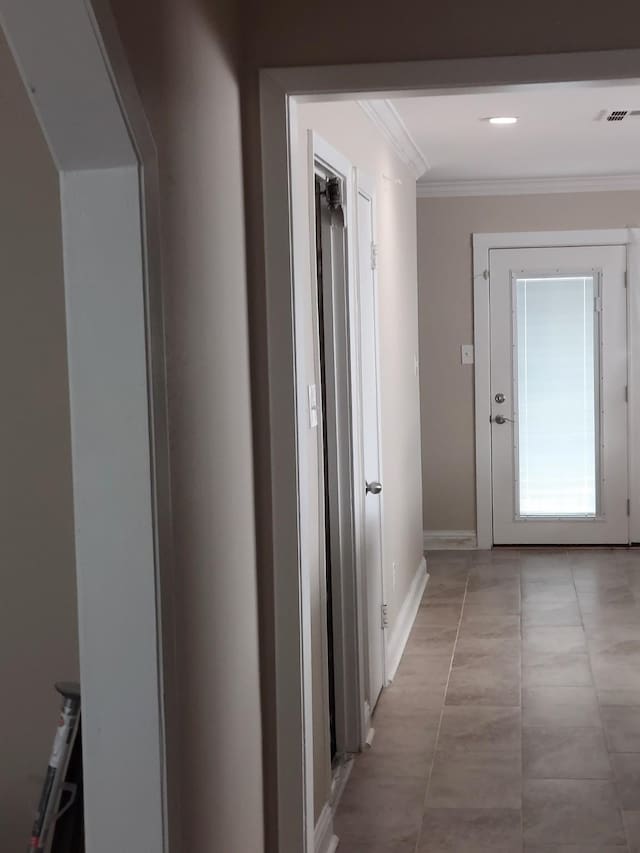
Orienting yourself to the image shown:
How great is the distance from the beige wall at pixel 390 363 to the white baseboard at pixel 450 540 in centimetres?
104

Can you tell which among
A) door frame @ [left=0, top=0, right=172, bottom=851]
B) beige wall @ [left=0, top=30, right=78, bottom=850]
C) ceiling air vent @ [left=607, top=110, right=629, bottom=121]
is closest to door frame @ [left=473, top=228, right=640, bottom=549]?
ceiling air vent @ [left=607, top=110, right=629, bottom=121]

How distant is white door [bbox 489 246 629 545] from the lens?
7496 mm

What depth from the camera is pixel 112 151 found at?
1775mm

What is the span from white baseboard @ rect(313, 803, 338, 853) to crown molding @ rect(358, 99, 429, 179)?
237cm

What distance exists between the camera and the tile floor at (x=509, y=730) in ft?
11.2

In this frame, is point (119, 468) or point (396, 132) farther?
point (396, 132)

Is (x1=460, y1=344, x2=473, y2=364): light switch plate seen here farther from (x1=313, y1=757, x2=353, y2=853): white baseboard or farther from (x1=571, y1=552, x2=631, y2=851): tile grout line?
(x1=313, y1=757, x2=353, y2=853): white baseboard

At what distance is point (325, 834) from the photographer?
129 inches

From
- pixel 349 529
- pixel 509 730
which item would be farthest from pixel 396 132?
pixel 509 730

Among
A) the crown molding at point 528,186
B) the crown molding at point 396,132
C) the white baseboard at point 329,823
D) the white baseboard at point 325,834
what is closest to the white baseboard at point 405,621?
the white baseboard at point 329,823

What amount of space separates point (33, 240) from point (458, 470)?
5.65 m

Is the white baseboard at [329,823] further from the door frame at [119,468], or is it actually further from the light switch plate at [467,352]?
the light switch plate at [467,352]

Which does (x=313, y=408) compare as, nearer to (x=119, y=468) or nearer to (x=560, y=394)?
(x=119, y=468)

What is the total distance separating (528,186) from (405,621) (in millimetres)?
3344
